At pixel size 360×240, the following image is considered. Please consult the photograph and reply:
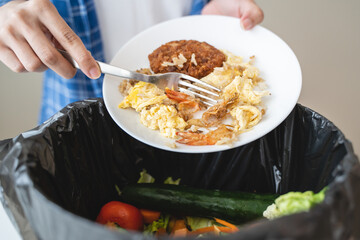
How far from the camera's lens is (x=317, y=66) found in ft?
8.57

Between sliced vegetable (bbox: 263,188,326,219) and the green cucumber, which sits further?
the green cucumber

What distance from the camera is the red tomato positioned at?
102 cm

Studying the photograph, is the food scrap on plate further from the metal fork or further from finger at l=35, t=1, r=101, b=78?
finger at l=35, t=1, r=101, b=78

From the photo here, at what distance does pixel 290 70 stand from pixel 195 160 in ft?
1.36

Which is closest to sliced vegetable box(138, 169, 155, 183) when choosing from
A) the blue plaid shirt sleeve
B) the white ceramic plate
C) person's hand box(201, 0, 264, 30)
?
the white ceramic plate

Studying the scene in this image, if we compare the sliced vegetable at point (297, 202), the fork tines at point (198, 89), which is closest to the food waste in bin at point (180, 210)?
the sliced vegetable at point (297, 202)

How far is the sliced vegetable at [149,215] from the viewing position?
3.63 ft

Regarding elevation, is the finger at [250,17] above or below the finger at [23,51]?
above

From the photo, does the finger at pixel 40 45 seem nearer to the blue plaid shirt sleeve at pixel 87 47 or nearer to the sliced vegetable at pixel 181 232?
the blue plaid shirt sleeve at pixel 87 47

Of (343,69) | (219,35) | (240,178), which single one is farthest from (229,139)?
(343,69)

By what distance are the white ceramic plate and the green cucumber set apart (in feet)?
0.76

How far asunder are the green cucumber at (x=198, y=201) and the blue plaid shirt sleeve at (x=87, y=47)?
1.53 feet

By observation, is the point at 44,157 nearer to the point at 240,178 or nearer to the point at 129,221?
the point at 129,221

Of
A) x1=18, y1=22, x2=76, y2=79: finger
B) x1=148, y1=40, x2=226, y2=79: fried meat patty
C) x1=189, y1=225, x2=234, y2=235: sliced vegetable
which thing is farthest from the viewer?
x1=148, y1=40, x2=226, y2=79: fried meat patty
